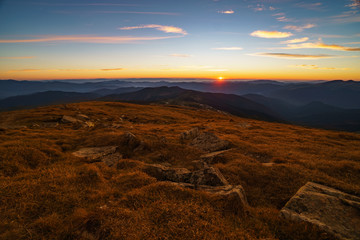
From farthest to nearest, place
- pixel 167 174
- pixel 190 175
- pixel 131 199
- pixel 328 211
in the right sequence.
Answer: pixel 167 174
pixel 190 175
pixel 131 199
pixel 328 211

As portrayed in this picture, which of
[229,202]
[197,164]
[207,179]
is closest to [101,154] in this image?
[197,164]

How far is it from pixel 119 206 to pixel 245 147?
42.1ft

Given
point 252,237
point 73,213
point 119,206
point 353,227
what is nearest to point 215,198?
point 252,237

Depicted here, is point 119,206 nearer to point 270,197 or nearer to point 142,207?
point 142,207

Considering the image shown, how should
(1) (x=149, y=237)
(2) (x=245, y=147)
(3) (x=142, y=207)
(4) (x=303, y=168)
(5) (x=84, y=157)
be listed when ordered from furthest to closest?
(2) (x=245, y=147) → (5) (x=84, y=157) → (4) (x=303, y=168) → (3) (x=142, y=207) → (1) (x=149, y=237)

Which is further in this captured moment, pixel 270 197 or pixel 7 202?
pixel 270 197

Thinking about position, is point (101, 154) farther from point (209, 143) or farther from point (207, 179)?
point (209, 143)

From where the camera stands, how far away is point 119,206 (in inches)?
256

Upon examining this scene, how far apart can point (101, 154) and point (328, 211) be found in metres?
14.0

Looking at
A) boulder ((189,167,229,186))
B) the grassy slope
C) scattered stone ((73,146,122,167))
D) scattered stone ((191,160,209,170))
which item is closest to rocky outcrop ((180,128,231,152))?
the grassy slope

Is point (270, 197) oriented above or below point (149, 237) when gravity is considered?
below

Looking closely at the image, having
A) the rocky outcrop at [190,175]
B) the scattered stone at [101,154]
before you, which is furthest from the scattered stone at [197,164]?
the scattered stone at [101,154]

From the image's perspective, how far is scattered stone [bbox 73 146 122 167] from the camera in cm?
1209

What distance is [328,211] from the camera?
6441mm
